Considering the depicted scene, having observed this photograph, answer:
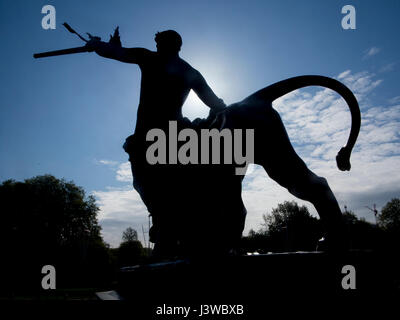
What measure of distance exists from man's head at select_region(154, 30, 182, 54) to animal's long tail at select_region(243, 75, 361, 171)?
153 centimetres

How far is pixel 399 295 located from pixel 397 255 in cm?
40

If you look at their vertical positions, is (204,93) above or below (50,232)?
above

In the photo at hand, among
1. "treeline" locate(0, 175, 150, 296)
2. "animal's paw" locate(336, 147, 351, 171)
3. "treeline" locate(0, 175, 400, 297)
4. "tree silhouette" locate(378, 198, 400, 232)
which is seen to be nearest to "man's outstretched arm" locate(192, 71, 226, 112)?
"animal's paw" locate(336, 147, 351, 171)

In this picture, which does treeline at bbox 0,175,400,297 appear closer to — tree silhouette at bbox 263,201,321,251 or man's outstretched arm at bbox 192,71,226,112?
tree silhouette at bbox 263,201,321,251

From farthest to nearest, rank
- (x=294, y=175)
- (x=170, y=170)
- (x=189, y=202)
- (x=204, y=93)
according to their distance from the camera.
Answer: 1. (x=204, y=93)
2. (x=170, y=170)
3. (x=189, y=202)
4. (x=294, y=175)

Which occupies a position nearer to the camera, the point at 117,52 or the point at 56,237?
the point at 117,52

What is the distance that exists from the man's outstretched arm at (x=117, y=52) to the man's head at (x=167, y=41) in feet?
1.05

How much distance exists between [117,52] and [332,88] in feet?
9.35

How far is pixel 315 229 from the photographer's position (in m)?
42.4

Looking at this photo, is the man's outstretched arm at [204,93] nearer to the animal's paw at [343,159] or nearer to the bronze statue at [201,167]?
the bronze statue at [201,167]

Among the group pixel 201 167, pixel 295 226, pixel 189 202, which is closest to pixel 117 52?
pixel 201 167

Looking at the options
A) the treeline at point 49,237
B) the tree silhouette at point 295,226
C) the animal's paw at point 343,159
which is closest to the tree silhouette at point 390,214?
the tree silhouette at point 295,226

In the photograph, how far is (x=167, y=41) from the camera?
13.9ft

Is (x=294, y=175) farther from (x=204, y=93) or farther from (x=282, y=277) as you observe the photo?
(x=204, y=93)
